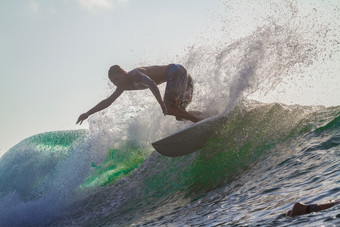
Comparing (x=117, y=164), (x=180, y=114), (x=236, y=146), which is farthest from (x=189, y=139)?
(x=117, y=164)

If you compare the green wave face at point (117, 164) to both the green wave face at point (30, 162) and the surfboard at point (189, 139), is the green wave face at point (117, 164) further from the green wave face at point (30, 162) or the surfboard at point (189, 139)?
the surfboard at point (189, 139)

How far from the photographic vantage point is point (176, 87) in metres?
6.83

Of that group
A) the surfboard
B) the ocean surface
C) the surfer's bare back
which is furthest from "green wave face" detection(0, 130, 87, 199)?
the surfboard

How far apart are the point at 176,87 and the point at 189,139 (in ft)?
3.32

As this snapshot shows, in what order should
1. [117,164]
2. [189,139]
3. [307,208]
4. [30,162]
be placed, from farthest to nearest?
1. [30,162]
2. [117,164]
3. [189,139]
4. [307,208]

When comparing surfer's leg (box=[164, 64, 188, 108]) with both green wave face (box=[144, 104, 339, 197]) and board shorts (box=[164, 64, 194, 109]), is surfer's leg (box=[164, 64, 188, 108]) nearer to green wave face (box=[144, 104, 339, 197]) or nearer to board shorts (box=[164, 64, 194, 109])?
board shorts (box=[164, 64, 194, 109])

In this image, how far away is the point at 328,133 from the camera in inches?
235

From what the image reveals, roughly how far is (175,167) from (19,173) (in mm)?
4411

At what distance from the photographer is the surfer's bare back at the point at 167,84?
652 cm

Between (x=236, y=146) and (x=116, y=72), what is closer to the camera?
(x=116, y=72)

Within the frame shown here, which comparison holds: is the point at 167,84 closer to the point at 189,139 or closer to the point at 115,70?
the point at 115,70

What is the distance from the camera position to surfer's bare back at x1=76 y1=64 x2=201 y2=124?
21.4 ft

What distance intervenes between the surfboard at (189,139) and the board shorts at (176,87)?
618 mm

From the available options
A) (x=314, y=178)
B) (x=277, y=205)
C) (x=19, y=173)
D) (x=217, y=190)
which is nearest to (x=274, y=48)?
(x=217, y=190)
